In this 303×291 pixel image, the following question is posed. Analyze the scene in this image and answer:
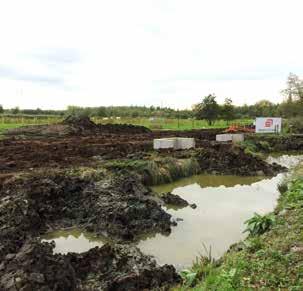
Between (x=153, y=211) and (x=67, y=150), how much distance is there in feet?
33.1

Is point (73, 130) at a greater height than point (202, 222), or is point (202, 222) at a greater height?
point (73, 130)

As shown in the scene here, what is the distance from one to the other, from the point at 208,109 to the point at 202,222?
3310cm

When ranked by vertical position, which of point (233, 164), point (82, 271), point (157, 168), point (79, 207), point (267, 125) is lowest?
point (82, 271)

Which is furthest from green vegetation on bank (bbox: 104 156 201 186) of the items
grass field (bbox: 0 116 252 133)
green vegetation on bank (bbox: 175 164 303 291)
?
grass field (bbox: 0 116 252 133)

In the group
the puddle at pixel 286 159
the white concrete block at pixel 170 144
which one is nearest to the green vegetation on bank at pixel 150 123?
the puddle at pixel 286 159

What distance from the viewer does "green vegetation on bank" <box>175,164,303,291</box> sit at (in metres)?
4.46

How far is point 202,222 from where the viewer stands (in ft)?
31.4

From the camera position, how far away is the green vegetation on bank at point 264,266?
4459 mm

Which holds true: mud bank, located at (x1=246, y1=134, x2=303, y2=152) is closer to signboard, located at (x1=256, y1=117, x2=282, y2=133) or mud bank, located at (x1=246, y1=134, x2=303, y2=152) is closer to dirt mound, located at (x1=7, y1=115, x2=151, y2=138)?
signboard, located at (x1=256, y1=117, x2=282, y2=133)

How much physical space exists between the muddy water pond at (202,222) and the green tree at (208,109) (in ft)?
86.5

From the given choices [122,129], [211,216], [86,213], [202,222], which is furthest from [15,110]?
[202,222]

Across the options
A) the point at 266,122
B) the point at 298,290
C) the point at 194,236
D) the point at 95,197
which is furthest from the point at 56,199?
the point at 266,122

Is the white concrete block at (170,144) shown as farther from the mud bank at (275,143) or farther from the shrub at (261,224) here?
the shrub at (261,224)

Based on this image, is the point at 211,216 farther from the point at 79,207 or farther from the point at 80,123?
the point at 80,123
